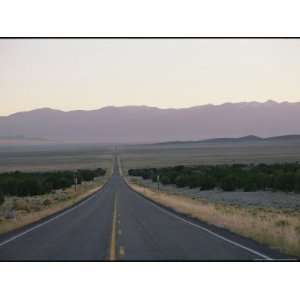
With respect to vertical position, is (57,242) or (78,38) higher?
(78,38)

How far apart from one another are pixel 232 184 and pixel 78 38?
52.6 meters

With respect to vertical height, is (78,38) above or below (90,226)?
above

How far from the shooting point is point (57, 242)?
18047 millimetres

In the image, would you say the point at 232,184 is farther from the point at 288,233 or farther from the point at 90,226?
the point at 288,233

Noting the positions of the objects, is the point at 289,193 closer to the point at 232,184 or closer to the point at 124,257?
the point at 232,184

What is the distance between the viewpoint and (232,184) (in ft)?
219
